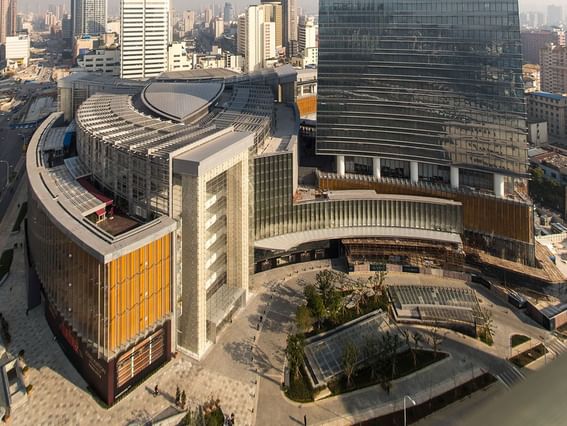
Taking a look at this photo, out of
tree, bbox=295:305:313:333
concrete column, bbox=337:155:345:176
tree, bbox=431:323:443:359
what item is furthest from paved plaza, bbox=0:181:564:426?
concrete column, bbox=337:155:345:176

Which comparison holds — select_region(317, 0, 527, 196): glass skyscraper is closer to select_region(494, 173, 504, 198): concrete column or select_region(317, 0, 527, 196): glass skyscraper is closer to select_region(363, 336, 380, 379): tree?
select_region(494, 173, 504, 198): concrete column

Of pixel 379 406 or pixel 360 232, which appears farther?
pixel 360 232

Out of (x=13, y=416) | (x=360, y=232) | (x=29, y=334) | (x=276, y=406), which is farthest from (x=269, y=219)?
(x=13, y=416)

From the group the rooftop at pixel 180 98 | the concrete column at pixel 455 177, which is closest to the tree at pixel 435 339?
the concrete column at pixel 455 177

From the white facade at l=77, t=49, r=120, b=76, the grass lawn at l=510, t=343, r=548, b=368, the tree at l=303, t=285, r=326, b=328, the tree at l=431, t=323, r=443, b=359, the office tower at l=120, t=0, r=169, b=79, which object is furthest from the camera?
the white facade at l=77, t=49, r=120, b=76

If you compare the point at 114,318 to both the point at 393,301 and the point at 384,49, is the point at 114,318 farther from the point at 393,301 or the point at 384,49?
the point at 384,49

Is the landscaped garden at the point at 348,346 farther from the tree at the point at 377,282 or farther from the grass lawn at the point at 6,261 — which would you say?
the grass lawn at the point at 6,261
